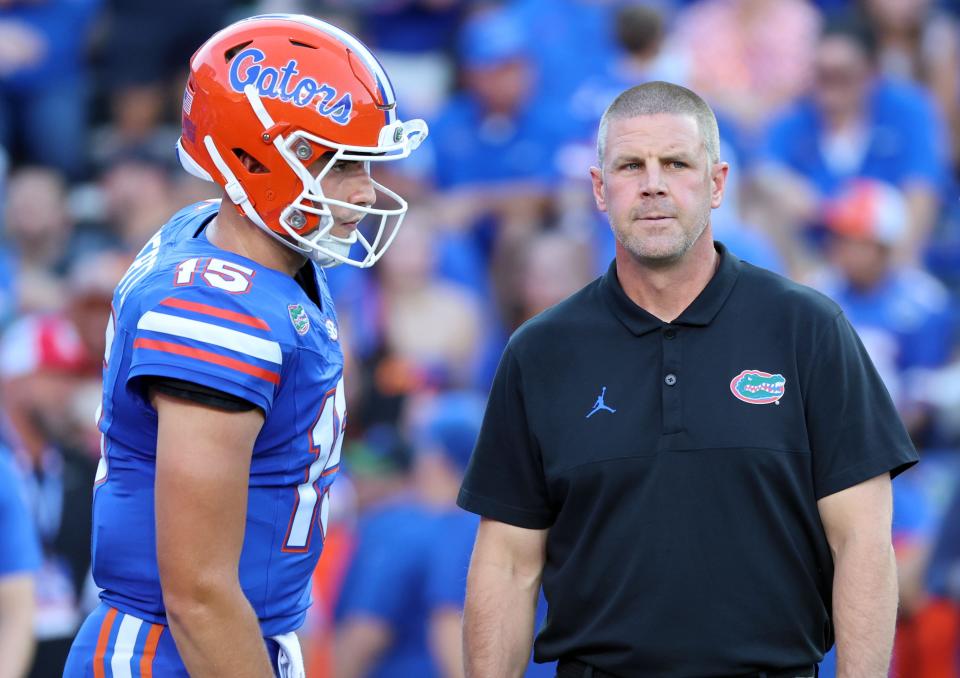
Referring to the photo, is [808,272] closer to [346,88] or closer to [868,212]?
[868,212]

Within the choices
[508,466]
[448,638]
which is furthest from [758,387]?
[448,638]

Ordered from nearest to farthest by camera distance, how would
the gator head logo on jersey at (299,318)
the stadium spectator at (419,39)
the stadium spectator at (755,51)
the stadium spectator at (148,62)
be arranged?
the gator head logo on jersey at (299,318) → the stadium spectator at (755,51) → the stadium spectator at (148,62) → the stadium spectator at (419,39)

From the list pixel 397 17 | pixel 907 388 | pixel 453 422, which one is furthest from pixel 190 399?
pixel 397 17

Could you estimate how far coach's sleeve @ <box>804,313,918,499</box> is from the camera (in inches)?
120

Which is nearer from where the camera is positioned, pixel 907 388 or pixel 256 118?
Result: pixel 256 118

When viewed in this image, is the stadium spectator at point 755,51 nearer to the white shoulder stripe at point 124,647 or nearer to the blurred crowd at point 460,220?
the blurred crowd at point 460,220

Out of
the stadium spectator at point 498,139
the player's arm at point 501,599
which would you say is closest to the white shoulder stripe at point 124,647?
the player's arm at point 501,599

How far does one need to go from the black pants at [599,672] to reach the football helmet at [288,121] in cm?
100

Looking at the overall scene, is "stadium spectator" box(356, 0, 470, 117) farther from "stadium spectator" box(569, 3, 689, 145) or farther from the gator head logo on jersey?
the gator head logo on jersey

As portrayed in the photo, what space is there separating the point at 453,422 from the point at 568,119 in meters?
2.67

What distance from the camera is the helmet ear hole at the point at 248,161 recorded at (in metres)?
3.02

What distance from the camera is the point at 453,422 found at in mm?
6031

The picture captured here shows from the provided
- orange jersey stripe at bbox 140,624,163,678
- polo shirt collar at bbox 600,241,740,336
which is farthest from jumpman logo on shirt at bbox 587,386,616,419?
orange jersey stripe at bbox 140,624,163,678

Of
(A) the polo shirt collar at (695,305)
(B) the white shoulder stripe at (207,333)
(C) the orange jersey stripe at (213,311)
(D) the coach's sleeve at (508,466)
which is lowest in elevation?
(D) the coach's sleeve at (508,466)
